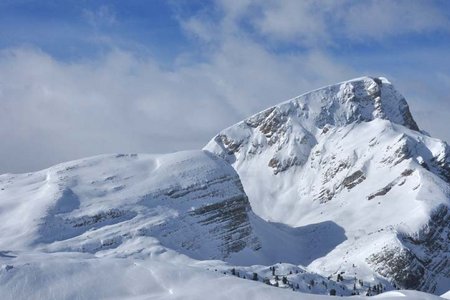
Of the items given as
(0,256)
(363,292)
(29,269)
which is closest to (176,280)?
(29,269)

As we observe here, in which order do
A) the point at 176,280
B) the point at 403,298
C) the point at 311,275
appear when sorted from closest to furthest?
1. the point at 403,298
2. the point at 176,280
3. the point at 311,275

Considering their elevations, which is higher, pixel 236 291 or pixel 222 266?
pixel 222 266

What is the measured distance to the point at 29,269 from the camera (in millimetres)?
93188

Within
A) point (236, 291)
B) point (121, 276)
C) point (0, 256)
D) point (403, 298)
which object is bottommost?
point (403, 298)

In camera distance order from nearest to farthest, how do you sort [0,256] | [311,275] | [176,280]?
1. [176,280]
2. [0,256]
3. [311,275]

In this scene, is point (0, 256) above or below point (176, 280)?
above

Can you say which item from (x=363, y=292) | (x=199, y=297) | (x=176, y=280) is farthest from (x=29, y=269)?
(x=363, y=292)

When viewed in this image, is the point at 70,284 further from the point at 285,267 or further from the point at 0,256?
the point at 285,267

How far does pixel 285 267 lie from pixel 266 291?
11943cm

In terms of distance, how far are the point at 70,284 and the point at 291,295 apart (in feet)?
92.6

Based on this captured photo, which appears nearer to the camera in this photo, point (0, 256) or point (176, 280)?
point (176, 280)

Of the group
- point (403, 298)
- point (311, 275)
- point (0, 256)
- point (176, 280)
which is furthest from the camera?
point (311, 275)

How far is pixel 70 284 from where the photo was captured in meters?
89.2

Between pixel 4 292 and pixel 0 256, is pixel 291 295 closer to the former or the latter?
pixel 4 292
